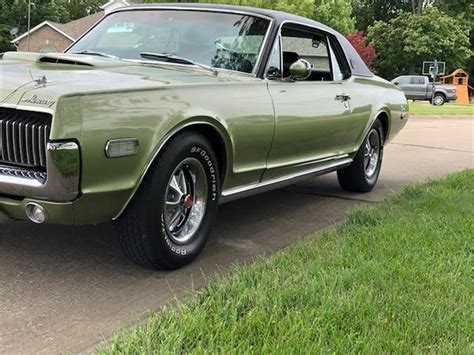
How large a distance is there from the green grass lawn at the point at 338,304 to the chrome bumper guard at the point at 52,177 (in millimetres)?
773

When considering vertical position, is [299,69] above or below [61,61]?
below

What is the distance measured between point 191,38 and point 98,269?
1905 mm

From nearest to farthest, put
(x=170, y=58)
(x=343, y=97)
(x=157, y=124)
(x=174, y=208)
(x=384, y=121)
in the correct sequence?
(x=157, y=124) < (x=174, y=208) < (x=170, y=58) < (x=343, y=97) < (x=384, y=121)

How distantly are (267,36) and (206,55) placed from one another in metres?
0.53

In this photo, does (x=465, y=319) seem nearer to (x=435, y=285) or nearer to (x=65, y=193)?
(x=435, y=285)

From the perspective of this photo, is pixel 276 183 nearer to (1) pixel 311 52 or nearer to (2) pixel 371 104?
(1) pixel 311 52

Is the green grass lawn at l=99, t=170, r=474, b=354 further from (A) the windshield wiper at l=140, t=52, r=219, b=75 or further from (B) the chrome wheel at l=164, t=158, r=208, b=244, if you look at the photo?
(A) the windshield wiper at l=140, t=52, r=219, b=75

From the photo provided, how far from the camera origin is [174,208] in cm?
374

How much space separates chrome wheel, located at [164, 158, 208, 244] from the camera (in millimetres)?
3686

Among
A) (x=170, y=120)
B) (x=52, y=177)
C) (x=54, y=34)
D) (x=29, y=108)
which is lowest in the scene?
(x=52, y=177)

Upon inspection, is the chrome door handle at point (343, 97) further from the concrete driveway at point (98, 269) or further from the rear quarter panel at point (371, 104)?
the concrete driveway at point (98, 269)

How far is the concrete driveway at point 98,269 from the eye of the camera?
294cm

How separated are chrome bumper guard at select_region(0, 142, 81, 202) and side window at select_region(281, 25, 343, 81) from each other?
8.12 ft

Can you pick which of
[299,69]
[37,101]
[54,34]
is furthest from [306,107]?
[54,34]
